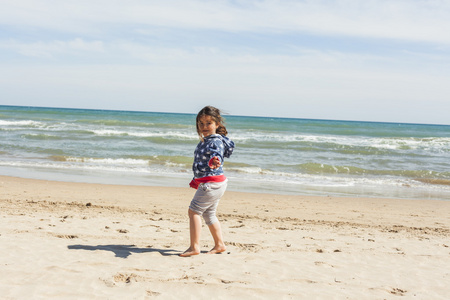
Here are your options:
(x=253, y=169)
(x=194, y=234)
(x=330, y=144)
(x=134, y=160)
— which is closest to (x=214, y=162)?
(x=194, y=234)

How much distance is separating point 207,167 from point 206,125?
41 centimetres

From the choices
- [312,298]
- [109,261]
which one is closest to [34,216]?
[109,261]

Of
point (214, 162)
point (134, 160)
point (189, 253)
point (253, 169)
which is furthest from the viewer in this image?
point (134, 160)

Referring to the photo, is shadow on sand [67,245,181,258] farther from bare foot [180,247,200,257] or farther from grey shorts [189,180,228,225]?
grey shorts [189,180,228,225]

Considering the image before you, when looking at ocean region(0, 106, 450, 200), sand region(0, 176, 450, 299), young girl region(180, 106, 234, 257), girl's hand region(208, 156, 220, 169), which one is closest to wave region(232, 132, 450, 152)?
ocean region(0, 106, 450, 200)

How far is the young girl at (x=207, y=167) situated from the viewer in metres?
4.18

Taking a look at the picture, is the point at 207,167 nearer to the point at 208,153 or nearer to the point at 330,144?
the point at 208,153

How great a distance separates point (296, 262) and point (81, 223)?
2874 millimetres

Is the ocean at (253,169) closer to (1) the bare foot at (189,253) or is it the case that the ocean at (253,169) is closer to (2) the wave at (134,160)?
(2) the wave at (134,160)

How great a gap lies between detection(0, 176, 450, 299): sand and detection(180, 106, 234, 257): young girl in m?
0.40

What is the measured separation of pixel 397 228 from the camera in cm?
631

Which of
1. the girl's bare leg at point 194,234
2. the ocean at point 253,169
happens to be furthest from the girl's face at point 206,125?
the ocean at point 253,169

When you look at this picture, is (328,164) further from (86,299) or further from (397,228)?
(86,299)

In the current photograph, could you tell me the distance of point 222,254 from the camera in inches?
173
